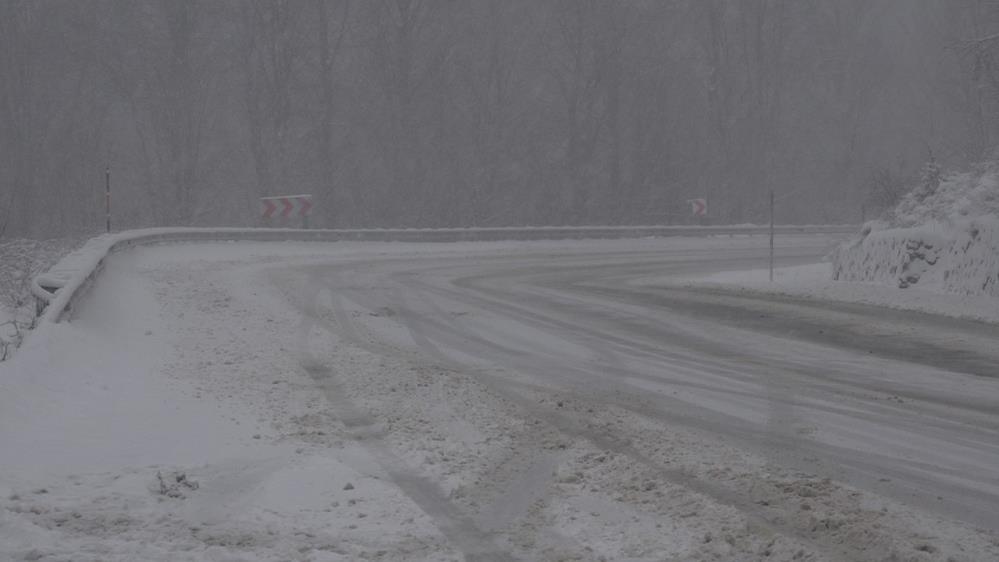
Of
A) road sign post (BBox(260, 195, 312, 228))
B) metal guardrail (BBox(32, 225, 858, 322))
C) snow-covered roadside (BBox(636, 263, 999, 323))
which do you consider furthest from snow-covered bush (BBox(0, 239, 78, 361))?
snow-covered roadside (BBox(636, 263, 999, 323))

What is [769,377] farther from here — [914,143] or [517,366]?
[914,143]

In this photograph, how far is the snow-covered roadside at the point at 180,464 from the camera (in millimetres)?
4895

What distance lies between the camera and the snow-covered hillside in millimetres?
15773

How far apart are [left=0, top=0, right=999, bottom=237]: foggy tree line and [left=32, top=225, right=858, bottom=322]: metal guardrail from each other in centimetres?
464

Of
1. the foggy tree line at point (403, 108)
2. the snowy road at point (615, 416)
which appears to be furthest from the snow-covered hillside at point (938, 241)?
the foggy tree line at point (403, 108)

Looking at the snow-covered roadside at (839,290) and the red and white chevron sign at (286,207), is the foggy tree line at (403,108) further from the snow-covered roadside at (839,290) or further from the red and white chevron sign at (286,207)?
the snow-covered roadside at (839,290)

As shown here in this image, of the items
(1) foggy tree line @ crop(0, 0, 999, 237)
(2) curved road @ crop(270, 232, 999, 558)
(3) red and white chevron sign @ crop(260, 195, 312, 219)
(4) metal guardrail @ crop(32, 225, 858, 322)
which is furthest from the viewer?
(1) foggy tree line @ crop(0, 0, 999, 237)

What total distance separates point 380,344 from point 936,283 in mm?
10475

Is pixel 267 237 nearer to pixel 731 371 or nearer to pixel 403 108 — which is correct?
pixel 403 108

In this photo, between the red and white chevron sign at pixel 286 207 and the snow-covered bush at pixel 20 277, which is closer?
the snow-covered bush at pixel 20 277

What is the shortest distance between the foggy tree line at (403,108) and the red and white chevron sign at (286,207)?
853 cm

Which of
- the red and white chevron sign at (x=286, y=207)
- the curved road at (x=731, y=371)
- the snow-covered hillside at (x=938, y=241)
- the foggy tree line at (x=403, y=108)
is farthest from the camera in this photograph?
the foggy tree line at (x=403, y=108)

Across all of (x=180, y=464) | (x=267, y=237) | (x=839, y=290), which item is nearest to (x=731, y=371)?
(x=180, y=464)

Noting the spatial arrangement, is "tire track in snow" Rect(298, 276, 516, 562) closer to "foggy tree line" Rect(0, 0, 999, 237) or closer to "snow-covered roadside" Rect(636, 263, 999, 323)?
"snow-covered roadside" Rect(636, 263, 999, 323)
